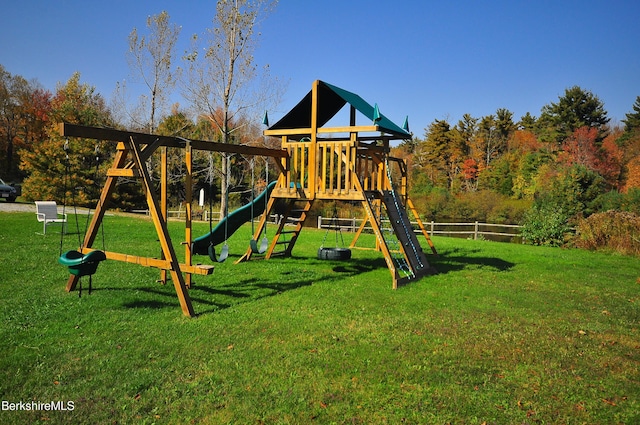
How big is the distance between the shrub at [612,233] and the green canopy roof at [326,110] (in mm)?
9837

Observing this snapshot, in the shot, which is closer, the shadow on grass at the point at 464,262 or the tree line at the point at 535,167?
the shadow on grass at the point at 464,262

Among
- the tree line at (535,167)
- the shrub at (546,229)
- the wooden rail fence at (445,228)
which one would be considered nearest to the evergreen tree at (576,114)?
the tree line at (535,167)

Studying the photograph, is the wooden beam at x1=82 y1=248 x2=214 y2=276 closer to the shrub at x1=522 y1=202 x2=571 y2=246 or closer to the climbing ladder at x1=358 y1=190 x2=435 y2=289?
the climbing ladder at x1=358 y1=190 x2=435 y2=289

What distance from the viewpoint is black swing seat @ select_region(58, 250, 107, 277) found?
21.4ft

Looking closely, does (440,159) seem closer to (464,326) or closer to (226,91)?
(226,91)

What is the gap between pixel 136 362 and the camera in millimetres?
4965

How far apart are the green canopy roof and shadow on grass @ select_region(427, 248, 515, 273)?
11.3ft

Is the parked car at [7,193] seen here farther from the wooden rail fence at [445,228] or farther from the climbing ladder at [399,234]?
the climbing ladder at [399,234]

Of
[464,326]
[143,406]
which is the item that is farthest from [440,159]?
[143,406]

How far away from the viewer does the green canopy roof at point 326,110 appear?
10.5 metres

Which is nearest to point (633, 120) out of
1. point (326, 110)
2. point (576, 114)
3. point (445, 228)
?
point (576, 114)

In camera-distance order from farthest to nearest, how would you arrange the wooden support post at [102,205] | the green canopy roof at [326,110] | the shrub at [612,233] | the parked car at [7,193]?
the parked car at [7,193], the shrub at [612,233], the green canopy roof at [326,110], the wooden support post at [102,205]

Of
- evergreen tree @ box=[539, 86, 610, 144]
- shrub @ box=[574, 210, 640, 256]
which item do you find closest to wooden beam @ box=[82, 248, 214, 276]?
shrub @ box=[574, 210, 640, 256]

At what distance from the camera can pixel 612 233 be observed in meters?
16.7
